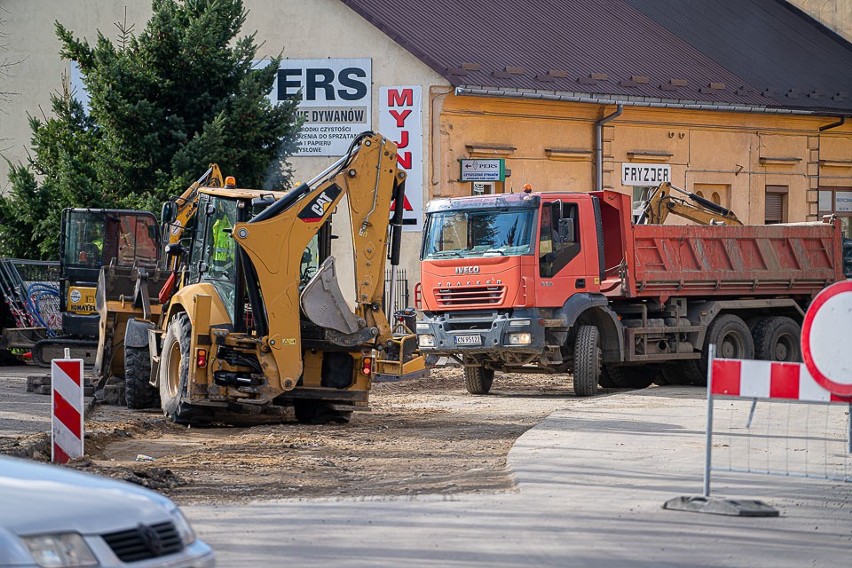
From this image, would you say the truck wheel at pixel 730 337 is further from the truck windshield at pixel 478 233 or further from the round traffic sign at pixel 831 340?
the round traffic sign at pixel 831 340

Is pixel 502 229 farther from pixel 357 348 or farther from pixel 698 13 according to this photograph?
pixel 698 13

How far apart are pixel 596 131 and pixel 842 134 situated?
370 inches

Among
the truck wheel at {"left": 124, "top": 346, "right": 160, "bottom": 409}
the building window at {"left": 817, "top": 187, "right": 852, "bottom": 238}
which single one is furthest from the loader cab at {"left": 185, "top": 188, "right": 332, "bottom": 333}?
the building window at {"left": 817, "top": 187, "right": 852, "bottom": 238}

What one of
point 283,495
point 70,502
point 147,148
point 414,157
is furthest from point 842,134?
point 70,502

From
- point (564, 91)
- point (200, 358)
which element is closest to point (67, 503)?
point (200, 358)

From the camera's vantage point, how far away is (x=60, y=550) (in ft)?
18.3

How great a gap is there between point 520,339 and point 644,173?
15932mm

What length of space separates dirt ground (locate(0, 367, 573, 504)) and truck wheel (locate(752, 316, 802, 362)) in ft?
15.7

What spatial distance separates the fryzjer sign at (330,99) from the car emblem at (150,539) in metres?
26.1

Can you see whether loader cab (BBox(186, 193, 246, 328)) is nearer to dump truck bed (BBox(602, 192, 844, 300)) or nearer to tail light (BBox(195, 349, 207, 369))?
tail light (BBox(195, 349, 207, 369))

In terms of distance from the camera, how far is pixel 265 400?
15469 mm

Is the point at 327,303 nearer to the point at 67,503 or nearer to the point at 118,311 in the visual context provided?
the point at 118,311

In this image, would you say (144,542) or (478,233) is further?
(478,233)

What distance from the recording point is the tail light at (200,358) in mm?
15430
